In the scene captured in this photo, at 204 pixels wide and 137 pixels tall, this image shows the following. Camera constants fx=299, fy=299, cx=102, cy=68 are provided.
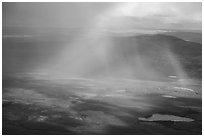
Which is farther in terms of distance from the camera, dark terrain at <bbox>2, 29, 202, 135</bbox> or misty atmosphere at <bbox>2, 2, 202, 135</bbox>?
misty atmosphere at <bbox>2, 2, 202, 135</bbox>

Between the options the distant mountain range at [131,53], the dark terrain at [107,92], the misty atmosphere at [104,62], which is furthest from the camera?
the distant mountain range at [131,53]

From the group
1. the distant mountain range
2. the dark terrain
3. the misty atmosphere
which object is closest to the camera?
the dark terrain

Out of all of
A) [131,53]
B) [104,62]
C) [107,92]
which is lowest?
[107,92]

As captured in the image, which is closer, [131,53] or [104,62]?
[104,62]

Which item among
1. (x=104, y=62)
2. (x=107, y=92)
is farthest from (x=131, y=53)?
(x=107, y=92)

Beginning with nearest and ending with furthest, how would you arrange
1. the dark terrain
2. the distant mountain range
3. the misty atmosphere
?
1. the dark terrain
2. the misty atmosphere
3. the distant mountain range

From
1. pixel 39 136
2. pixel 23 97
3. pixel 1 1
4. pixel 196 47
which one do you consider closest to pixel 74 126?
pixel 39 136

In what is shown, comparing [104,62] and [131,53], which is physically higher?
[131,53]

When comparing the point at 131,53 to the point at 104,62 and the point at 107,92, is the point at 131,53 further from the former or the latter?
the point at 107,92
